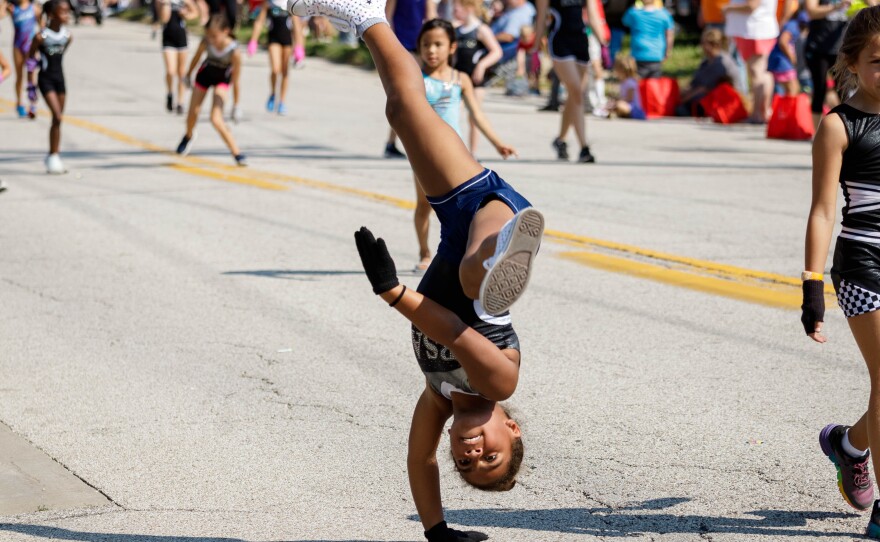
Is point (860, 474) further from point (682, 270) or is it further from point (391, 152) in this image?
point (391, 152)

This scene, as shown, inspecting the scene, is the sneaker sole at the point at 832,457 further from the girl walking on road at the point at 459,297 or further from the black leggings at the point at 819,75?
the black leggings at the point at 819,75

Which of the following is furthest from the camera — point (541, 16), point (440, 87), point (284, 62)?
point (284, 62)

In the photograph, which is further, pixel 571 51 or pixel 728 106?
→ pixel 728 106

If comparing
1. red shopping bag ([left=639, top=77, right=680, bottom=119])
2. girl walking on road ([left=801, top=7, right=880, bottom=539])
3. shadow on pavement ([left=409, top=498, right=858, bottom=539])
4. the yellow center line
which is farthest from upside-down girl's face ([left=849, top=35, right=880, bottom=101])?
red shopping bag ([left=639, top=77, right=680, bottom=119])

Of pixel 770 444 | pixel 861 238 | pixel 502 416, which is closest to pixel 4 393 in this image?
pixel 502 416

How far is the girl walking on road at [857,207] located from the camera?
4.30 metres

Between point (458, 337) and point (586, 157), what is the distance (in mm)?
10681

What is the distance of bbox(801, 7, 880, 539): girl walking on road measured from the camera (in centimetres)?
430

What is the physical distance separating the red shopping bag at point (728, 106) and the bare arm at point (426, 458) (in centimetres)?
1487

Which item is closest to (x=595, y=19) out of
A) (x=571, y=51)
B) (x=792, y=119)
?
(x=571, y=51)

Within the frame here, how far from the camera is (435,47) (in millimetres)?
8609

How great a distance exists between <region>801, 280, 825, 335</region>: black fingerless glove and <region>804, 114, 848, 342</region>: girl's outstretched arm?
0.06m

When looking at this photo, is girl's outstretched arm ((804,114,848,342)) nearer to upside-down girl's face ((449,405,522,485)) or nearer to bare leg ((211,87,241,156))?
upside-down girl's face ((449,405,522,485))

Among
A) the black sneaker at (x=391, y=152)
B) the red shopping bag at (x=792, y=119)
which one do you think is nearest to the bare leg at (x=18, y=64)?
the black sneaker at (x=391, y=152)
